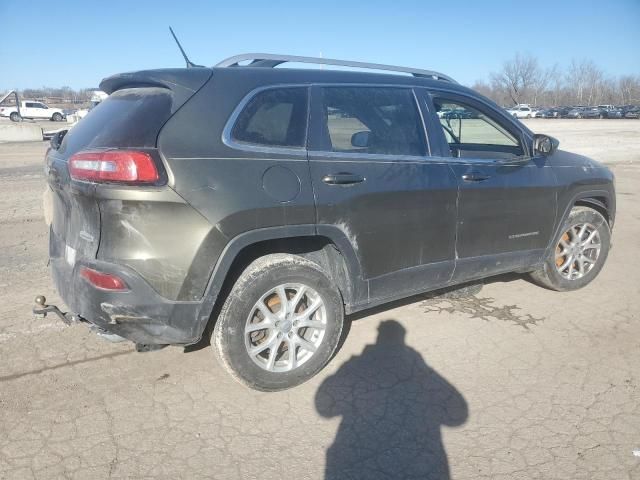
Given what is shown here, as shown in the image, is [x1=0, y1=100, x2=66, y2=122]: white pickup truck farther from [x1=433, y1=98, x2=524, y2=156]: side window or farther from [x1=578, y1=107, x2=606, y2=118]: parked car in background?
[x1=578, y1=107, x2=606, y2=118]: parked car in background

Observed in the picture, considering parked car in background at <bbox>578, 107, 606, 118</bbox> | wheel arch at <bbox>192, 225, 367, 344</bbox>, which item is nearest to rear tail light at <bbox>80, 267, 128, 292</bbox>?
wheel arch at <bbox>192, 225, 367, 344</bbox>

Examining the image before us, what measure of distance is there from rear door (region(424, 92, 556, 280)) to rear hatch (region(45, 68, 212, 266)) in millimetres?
1871

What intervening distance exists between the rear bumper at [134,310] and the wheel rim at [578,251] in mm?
3426

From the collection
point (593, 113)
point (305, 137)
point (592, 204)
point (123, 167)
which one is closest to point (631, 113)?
point (593, 113)

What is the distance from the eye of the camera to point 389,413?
2889 mm

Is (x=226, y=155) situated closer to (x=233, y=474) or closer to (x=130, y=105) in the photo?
(x=130, y=105)

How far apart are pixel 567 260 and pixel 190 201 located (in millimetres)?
3639

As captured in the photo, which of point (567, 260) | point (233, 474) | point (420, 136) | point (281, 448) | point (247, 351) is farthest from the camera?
point (567, 260)

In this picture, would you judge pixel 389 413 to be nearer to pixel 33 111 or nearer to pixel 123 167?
pixel 123 167

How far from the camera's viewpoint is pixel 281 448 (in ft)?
8.52

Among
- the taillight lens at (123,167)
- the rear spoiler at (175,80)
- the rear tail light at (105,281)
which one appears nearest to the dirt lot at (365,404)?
→ the rear tail light at (105,281)

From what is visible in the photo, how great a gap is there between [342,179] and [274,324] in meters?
0.98

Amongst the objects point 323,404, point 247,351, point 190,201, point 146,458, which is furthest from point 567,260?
point 146,458

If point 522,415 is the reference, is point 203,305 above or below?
above
